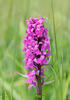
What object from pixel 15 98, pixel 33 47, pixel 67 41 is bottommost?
pixel 15 98

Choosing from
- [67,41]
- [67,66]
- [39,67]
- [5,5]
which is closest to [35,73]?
[39,67]

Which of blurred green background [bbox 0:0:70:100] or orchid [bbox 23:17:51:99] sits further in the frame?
orchid [bbox 23:17:51:99]

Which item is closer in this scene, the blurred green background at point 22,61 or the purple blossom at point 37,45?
the blurred green background at point 22,61

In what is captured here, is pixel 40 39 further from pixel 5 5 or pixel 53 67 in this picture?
pixel 5 5

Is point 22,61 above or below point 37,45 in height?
below

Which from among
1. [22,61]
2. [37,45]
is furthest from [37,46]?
[22,61]

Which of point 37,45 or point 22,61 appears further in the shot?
point 22,61

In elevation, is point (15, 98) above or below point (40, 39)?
below

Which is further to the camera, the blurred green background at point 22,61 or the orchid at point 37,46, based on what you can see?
the orchid at point 37,46

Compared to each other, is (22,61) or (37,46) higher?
(37,46)

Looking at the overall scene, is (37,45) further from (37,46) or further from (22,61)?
(22,61)

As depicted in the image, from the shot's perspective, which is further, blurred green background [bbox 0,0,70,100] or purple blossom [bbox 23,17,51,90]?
purple blossom [bbox 23,17,51,90]
